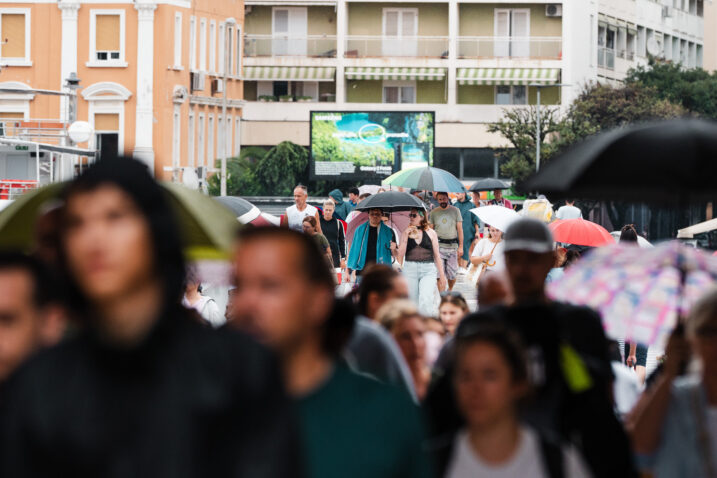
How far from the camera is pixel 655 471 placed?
18.4ft

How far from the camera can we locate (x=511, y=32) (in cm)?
8294

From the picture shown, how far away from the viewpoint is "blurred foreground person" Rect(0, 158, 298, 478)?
295 cm

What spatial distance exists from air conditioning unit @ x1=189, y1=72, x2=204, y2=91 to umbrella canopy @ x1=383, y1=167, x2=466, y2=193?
40.5 m

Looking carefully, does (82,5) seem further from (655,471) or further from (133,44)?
(655,471)

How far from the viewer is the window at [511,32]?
270ft

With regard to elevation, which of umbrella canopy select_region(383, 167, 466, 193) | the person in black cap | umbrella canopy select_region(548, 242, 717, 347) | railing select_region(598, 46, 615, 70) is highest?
railing select_region(598, 46, 615, 70)

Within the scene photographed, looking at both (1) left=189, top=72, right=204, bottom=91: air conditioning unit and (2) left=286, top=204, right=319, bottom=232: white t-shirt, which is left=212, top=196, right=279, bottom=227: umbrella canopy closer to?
(2) left=286, top=204, right=319, bottom=232: white t-shirt

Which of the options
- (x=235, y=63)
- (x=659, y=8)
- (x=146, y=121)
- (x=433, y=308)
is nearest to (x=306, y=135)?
(x=235, y=63)

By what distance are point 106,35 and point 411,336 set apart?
193ft

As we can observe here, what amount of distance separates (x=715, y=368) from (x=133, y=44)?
60524mm

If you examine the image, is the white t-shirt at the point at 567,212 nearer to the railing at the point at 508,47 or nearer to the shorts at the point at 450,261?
the shorts at the point at 450,261

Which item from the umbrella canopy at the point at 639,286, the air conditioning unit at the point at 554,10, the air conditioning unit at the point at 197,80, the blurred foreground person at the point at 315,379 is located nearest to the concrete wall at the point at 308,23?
the air conditioning unit at the point at 554,10

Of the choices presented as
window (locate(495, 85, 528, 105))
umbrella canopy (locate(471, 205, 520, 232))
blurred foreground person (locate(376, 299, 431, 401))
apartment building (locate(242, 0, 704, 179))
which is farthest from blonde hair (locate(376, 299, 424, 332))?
window (locate(495, 85, 528, 105))

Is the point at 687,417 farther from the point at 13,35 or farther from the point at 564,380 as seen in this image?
the point at 13,35
